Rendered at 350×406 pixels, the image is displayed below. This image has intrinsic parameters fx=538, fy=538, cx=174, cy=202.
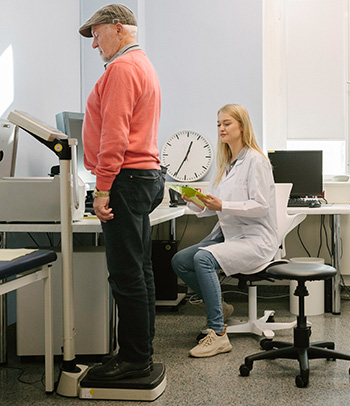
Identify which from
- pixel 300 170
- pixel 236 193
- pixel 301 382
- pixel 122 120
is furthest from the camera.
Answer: pixel 300 170

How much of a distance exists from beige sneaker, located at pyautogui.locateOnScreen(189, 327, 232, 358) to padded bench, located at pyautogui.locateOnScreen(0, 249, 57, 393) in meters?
0.77

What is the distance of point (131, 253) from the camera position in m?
2.02

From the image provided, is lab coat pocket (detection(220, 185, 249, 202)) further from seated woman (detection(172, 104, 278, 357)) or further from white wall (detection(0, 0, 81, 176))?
white wall (detection(0, 0, 81, 176))

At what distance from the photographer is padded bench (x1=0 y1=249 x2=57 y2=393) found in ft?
5.80

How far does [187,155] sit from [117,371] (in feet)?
7.48

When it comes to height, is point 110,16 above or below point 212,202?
above

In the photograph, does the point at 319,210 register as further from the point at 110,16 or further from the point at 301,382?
the point at 110,16

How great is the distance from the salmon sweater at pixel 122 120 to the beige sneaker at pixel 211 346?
1022mm

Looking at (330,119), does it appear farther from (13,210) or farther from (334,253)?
(13,210)

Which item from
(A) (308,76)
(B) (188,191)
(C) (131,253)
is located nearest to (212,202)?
(B) (188,191)

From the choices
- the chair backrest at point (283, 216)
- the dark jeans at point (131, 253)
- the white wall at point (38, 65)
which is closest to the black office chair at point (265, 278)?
the chair backrest at point (283, 216)

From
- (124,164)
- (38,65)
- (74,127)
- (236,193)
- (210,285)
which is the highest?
(38,65)

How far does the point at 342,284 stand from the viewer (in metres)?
4.00

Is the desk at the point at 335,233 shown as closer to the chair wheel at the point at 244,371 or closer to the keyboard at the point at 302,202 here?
the keyboard at the point at 302,202
